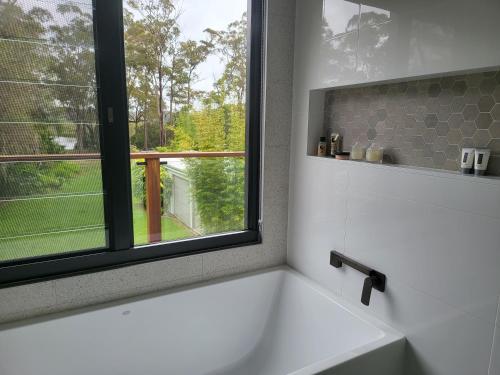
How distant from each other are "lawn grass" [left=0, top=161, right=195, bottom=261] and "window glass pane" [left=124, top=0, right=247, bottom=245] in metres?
0.23

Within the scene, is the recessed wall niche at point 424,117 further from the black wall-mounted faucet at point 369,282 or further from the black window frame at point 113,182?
the black window frame at point 113,182

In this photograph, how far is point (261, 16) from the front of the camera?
1.94 meters

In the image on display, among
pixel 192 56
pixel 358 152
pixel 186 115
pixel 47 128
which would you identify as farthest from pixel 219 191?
pixel 47 128

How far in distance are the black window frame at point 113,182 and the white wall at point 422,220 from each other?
2.15ft

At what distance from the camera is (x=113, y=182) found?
5.42ft

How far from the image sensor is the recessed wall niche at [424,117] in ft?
3.98

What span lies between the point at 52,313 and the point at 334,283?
4.59 ft

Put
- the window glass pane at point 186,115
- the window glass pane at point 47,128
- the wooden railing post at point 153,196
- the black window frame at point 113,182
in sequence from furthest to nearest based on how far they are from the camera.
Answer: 1. the wooden railing post at point 153,196
2. the window glass pane at point 186,115
3. the black window frame at point 113,182
4. the window glass pane at point 47,128

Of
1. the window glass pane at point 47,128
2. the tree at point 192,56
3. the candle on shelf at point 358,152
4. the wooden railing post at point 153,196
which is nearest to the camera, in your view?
the window glass pane at point 47,128

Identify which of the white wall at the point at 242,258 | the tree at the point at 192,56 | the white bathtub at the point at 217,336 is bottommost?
the white bathtub at the point at 217,336

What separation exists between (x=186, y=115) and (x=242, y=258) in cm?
93

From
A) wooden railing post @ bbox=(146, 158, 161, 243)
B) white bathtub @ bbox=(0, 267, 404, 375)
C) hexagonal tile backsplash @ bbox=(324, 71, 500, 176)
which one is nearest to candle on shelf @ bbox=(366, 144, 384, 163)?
hexagonal tile backsplash @ bbox=(324, 71, 500, 176)

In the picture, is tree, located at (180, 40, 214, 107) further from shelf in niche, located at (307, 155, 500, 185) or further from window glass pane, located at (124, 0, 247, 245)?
shelf in niche, located at (307, 155, 500, 185)

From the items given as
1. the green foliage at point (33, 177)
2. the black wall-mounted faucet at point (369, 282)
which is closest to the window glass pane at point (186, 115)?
the green foliage at point (33, 177)
